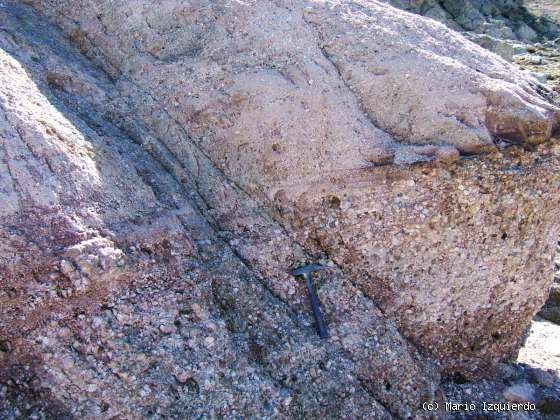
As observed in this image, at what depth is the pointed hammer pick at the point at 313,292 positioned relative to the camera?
4.61m

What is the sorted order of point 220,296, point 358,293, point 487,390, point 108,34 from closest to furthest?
point 220,296
point 358,293
point 487,390
point 108,34

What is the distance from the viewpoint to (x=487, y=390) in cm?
524

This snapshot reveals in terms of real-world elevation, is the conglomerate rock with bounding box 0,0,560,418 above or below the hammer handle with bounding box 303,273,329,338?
above

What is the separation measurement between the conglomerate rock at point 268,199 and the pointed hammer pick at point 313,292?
0.08 meters

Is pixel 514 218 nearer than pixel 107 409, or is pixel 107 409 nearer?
pixel 107 409

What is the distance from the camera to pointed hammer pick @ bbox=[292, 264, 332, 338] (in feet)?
15.1

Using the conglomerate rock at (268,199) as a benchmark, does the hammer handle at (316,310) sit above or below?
below

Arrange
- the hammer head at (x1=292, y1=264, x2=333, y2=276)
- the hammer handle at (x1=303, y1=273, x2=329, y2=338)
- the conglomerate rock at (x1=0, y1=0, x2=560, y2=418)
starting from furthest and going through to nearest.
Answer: the hammer head at (x1=292, y1=264, x2=333, y2=276) < the hammer handle at (x1=303, y1=273, x2=329, y2=338) < the conglomerate rock at (x1=0, y1=0, x2=560, y2=418)

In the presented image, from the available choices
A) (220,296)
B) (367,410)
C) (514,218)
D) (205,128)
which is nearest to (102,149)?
(205,128)

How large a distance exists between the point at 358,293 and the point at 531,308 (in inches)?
70.2

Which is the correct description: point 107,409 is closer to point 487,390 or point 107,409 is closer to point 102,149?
point 102,149

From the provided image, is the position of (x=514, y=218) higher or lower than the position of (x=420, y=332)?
higher

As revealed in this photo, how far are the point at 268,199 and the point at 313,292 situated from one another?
86cm

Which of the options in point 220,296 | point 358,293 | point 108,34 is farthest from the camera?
point 108,34
